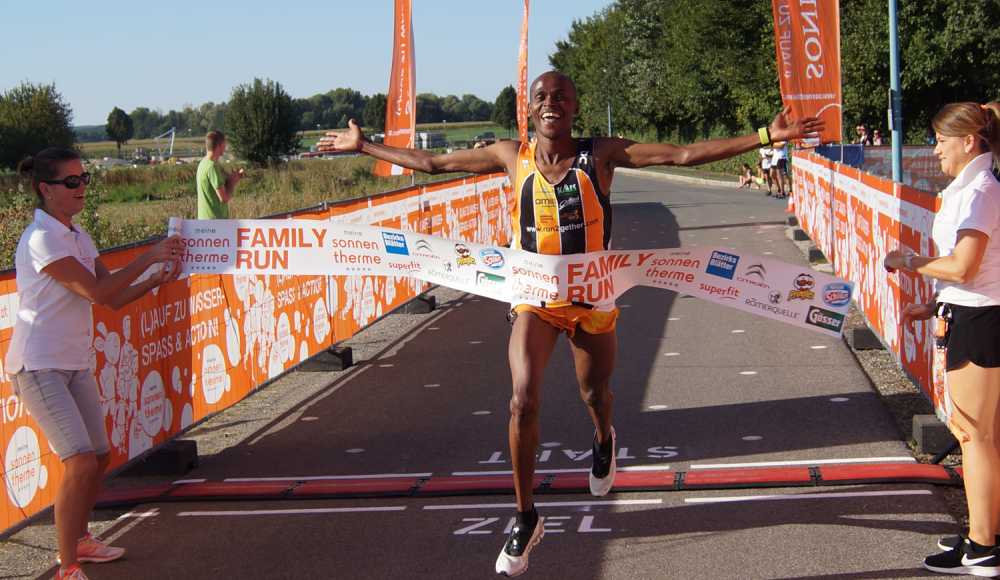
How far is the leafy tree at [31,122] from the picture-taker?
7588 cm

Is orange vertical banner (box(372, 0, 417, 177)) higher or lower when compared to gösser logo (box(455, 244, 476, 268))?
higher

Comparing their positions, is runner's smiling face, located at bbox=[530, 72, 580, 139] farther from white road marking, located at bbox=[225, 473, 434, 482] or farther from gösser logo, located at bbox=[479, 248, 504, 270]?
white road marking, located at bbox=[225, 473, 434, 482]

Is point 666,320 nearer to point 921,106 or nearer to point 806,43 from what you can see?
point 806,43

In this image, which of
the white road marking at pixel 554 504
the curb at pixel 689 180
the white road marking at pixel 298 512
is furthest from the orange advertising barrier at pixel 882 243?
the curb at pixel 689 180

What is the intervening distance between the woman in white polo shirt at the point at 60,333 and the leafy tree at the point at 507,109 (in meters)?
120

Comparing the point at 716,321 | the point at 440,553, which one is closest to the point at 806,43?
the point at 716,321

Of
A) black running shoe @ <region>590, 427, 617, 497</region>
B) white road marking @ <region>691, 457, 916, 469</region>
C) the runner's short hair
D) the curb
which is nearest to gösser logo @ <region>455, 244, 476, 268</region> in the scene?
black running shoe @ <region>590, 427, 617, 497</region>

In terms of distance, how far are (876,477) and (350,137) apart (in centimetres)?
342

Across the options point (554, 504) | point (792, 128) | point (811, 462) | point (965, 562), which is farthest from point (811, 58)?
point (965, 562)

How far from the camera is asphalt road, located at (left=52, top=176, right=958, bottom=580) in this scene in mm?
4367

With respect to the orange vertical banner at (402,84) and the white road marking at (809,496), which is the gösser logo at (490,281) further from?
the orange vertical banner at (402,84)

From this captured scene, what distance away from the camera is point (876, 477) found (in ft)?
16.8

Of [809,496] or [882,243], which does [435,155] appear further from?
[882,243]

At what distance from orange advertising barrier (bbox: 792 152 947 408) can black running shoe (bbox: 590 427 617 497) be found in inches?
85.9
